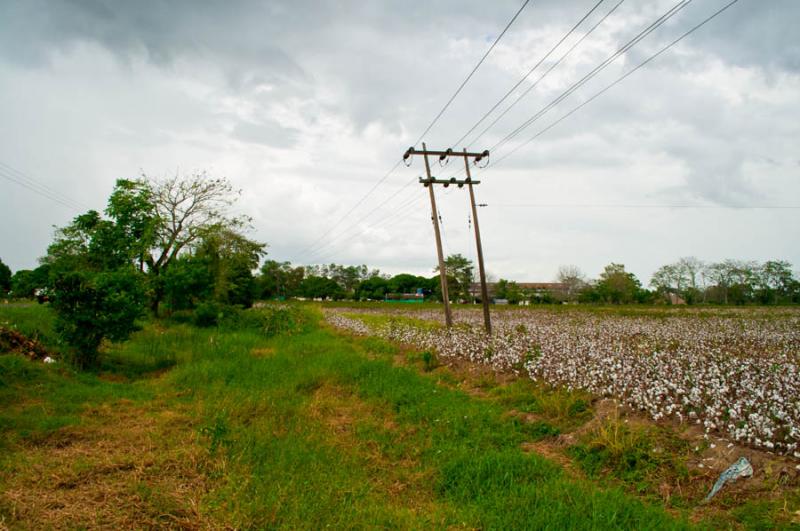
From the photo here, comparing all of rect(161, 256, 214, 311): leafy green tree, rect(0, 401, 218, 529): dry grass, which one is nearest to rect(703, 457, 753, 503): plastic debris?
rect(0, 401, 218, 529): dry grass

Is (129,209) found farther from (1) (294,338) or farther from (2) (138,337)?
(1) (294,338)

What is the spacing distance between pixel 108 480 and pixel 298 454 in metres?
2.06

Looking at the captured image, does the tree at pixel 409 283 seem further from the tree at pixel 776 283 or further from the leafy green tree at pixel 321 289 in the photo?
the tree at pixel 776 283

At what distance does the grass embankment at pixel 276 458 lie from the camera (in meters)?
4.04

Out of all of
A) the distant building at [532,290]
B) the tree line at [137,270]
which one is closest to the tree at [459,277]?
the distant building at [532,290]

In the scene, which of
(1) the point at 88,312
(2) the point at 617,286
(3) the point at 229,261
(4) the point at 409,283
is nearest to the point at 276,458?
(1) the point at 88,312

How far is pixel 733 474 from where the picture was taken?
4.47 meters

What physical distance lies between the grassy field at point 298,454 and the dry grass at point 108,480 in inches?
0.8

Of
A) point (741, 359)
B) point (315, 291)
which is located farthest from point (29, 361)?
point (315, 291)

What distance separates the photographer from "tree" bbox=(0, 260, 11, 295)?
6731 cm

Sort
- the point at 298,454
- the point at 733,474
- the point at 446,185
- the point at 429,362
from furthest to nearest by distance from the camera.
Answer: the point at 446,185, the point at 429,362, the point at 298,454, the point at 733,474

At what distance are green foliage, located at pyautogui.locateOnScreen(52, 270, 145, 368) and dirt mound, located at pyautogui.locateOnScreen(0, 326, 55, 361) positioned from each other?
84cm

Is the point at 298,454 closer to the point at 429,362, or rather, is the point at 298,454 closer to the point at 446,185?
the point at 429,362

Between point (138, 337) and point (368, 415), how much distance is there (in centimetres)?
1181
